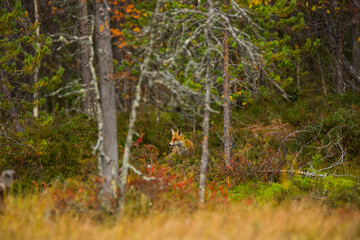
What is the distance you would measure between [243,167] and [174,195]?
10.7 feet

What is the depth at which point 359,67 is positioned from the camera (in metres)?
17.0

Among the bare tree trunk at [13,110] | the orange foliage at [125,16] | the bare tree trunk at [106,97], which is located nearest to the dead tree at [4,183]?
the bare tree trunk at [106,97]

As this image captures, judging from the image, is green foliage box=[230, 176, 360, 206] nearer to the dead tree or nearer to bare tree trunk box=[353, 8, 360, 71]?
the dead tree

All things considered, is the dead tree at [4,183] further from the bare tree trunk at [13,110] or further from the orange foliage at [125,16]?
the orange foliage at [125,16]

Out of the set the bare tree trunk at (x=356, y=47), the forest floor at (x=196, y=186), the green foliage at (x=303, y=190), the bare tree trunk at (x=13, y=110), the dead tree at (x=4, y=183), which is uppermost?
the bare tree trunk at (x=356, y=47)

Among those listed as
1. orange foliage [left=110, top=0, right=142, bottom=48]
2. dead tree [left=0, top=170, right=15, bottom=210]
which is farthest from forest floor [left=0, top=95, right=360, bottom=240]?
orange foliage [left=110, top=0, right=142, bottom=48]

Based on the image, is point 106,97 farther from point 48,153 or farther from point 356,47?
point 356,47

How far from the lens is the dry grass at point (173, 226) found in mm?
3902

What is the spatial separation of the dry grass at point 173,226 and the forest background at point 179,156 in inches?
0.8

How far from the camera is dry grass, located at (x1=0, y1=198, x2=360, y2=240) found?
12.8 ft

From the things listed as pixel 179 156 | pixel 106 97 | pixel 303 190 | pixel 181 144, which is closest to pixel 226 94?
pixel 179 156

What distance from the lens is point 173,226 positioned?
162 inches

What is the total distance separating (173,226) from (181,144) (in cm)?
633

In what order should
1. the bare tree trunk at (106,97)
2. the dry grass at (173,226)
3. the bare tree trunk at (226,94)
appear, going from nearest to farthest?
the dry grass at (173,226), the bare tree trunk at (106,97), the bare tree trunk at (226,94)
